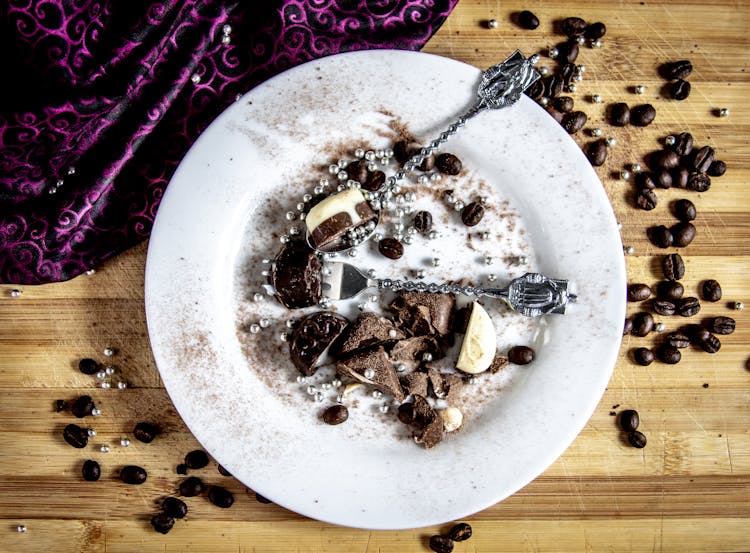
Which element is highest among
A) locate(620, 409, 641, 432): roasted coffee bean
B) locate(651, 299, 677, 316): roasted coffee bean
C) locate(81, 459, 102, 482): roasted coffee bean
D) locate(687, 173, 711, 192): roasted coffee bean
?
locate(687, 173, 711, 192): roasted coffee bean

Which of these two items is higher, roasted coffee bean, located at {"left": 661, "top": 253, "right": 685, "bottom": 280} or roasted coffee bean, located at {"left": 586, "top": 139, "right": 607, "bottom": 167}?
roasted coffee bean, located at {"left": 586, "top": 139, "right": 607, "bottom": 167}

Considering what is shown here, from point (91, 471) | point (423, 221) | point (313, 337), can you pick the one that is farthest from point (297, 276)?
point (91, 471)

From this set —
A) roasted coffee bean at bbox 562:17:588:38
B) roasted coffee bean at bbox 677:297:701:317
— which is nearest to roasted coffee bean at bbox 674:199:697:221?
roasted coffee bean at bbox 677:297:701:317

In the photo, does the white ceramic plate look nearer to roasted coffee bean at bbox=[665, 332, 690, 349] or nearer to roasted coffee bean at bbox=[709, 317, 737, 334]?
roasted coffee bean at bbox=[665, 332, 690, 349]

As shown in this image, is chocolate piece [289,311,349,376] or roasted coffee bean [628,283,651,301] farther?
roasted coffee bean [628,283,651,301]

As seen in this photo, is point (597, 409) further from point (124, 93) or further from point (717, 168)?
point (124, 93)

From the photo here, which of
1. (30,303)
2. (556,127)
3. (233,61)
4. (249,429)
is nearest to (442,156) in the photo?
(556,127)

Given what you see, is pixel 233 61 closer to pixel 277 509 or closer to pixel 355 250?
pixel 355 250
